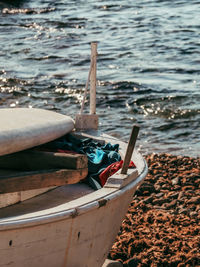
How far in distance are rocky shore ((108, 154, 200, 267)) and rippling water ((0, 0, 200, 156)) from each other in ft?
4.63

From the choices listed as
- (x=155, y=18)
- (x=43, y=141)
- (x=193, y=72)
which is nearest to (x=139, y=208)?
(x=43, y=141)

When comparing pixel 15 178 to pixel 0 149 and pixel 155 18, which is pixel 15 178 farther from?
pixel 155 18

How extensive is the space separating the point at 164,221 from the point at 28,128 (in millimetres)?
2908

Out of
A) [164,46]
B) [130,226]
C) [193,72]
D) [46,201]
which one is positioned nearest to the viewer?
[46,201]

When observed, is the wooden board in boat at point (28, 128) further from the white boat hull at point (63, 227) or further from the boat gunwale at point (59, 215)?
the boat gunwale at point (59, 215)

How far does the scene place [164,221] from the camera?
6.89 meters

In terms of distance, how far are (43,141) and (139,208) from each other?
9.66 ft

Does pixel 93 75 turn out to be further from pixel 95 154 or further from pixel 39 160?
pixel 39 160

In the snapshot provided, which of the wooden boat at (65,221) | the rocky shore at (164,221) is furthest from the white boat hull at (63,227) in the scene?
the rocky shore at (164,221)

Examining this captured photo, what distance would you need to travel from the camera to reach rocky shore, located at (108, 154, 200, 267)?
5934 millimetres

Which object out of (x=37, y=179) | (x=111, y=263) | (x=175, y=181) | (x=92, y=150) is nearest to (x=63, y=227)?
(x=37, y=179)

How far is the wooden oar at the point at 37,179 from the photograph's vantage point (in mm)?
4047

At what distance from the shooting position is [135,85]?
46.7ft

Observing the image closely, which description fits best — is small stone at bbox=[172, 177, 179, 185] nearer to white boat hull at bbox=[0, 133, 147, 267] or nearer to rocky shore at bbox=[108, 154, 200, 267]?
rocky shore at bbox=[108, 154, 200, 267]
